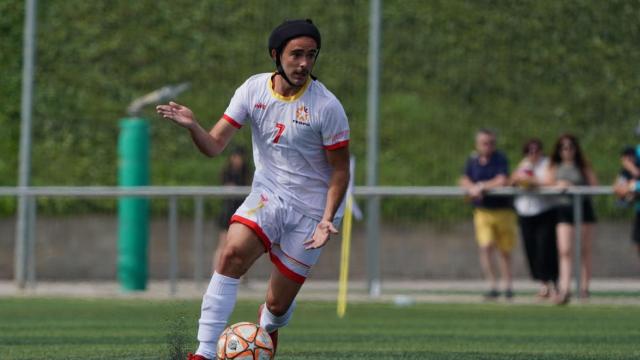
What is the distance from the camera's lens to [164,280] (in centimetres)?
1720

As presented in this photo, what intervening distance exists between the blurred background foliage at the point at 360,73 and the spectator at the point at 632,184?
226cm

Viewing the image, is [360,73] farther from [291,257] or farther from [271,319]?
[291,257]

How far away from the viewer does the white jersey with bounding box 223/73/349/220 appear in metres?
7.97

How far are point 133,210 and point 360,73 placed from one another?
3557 millimetres

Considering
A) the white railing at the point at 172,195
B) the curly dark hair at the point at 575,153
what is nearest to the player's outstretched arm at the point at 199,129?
the curly dark hair at the point at 575,153

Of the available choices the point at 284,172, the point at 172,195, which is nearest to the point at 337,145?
the point at 284,172

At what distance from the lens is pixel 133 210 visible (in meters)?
17.8

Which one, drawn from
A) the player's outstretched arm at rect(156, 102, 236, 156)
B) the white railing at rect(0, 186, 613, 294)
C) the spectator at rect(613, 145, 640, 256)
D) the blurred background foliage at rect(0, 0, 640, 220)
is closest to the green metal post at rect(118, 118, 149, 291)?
the white railing at rect(0, 186, 613, 294)

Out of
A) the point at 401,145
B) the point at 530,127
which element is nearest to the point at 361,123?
the point at 401,145

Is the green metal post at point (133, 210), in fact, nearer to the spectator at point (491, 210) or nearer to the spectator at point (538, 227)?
the spectator at point (491, 210)

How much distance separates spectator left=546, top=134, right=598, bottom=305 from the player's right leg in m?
8.35

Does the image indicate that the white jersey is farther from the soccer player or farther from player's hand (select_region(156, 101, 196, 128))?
player's hand (select_region(156, 101, 196, 128))

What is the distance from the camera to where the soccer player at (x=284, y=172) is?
786 cm

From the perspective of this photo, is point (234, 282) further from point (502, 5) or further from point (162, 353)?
point (502, 5)
